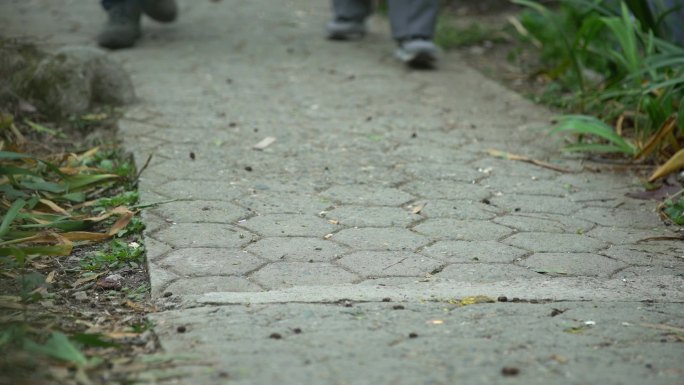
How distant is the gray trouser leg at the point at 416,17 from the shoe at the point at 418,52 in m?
0.04

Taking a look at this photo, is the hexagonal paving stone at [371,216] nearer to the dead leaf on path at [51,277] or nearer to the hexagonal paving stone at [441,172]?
the hexagonal paving stone at [441,172]

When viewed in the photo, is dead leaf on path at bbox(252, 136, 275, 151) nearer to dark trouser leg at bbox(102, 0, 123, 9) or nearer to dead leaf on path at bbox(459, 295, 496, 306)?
dead leaf on path at bbox(459, 295, 496, 306)

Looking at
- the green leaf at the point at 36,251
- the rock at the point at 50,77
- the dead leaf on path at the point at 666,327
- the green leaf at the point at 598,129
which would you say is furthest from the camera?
the rock at the point at 50,77

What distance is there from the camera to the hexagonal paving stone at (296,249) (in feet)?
9.65

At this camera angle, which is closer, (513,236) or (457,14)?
(513,236)

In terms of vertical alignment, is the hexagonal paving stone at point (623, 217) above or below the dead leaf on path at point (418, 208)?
above

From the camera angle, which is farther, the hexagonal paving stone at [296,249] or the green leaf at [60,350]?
the hexagonal paving stone at [296,249]

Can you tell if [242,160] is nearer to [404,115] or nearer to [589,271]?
[404,115]

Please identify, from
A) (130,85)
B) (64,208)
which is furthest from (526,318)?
(130,85)

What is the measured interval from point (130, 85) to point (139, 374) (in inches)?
102

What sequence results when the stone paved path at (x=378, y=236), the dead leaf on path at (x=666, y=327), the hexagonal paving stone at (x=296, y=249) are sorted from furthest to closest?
the hexagonal paving stone at (x=296, y=249)
the dead leaf on path at (x=666, y=327)
the stone paved path at (x=378, y=236)

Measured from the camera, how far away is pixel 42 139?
13.1 ft

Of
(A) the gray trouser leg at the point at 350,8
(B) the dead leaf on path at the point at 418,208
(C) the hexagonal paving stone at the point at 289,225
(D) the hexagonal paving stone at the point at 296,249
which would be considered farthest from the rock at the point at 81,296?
(A) the gray trouser leg at the point at 350,8

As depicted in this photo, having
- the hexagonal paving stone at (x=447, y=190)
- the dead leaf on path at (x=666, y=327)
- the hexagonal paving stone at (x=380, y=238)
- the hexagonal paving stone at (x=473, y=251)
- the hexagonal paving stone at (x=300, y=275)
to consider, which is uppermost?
the dead leaf on path at (x=666, y=327)
